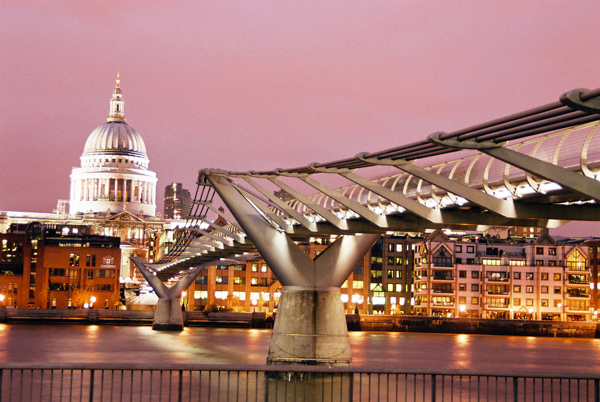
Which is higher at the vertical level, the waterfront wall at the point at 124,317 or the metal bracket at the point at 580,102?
the metal bracket at the point at 580,102

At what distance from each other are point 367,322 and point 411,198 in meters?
65.8

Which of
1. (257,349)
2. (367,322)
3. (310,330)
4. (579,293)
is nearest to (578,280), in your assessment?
(579,293)

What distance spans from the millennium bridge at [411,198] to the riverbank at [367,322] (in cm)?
4472

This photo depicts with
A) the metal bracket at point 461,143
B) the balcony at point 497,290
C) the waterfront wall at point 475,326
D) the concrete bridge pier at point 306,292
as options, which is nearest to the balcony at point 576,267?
the balcony at point 497,290

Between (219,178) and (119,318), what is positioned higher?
(219,178)

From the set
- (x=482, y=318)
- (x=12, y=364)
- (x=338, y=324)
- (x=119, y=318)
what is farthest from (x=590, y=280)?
(x=12, y=364)

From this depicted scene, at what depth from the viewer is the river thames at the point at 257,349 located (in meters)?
53.8

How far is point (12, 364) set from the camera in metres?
12.4

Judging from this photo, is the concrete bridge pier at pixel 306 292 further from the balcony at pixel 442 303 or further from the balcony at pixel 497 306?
the balcony at pixel 497 306

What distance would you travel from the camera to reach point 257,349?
61719 millimetres

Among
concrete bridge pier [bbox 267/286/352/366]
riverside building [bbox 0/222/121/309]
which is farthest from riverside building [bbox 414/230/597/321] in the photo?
concrete bridge pier [bbox 267/286/352/366]

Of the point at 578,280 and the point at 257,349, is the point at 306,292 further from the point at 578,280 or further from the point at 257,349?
the point at 578,280

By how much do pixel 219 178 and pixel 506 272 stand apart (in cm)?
6398

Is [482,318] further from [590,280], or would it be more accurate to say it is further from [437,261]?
[590,280]
